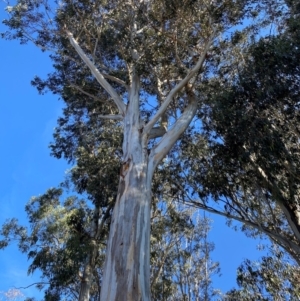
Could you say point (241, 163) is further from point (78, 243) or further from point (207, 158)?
point (78, 243)

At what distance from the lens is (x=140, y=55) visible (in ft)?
26.6

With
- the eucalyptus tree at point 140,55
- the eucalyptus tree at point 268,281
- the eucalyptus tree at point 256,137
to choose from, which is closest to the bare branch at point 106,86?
the eucalyptus tree at point 140,55

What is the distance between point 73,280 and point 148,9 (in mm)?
7107

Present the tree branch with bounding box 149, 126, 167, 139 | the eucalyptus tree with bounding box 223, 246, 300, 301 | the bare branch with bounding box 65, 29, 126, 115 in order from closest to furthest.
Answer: the tree branch with bounding box 149, 126, 167, 139, the bare branch with bounding box 65, 29, 126, 115, the eucalyptus tree with bounding box 223, 246, 300, 301

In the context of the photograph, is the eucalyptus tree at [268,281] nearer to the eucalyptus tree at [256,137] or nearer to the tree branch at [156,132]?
the eucalyptus tree at [256,137]

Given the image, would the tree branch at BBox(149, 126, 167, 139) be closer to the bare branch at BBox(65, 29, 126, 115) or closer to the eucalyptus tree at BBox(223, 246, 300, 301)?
the bare branch at BBox(65, 29, 126, 115)

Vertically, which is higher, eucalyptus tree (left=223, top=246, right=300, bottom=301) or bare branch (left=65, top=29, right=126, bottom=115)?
bare branch (left=65, top=29, right=126, bottom=115)

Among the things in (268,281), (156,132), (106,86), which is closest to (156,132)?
(156,132)

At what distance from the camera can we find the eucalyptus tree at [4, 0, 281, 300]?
617 centimetres

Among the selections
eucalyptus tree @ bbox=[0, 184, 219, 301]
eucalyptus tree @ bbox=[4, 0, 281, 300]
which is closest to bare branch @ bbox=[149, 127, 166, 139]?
eucalyptus tree @ bbox=[4, 0, 281, 300]

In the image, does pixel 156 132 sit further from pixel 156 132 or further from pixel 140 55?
pixel 140 55

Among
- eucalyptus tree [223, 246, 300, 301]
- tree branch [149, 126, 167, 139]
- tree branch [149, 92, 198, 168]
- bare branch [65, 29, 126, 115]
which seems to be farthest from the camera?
eucalyptus tree [223, 246, 300, 301]

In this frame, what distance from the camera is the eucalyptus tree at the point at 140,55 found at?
243 inches

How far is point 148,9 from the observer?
8.82 m
